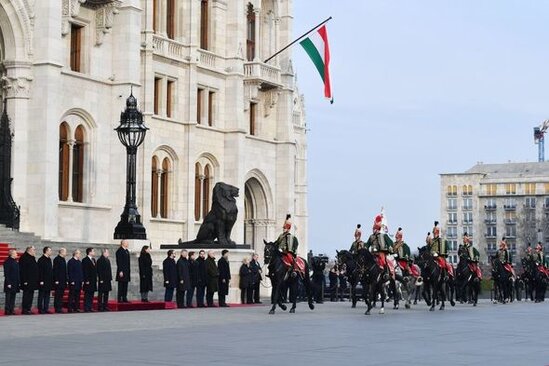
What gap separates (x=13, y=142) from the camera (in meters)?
42.2

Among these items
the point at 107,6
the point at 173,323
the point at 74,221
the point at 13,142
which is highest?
the point at 107,6

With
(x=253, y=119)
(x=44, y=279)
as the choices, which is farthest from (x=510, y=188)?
(x=44, y=279)

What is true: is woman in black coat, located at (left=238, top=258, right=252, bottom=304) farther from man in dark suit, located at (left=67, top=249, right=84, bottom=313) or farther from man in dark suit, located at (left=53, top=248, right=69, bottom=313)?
man in dark suit, located at (left=53, top=248, right=69, bottom=313)

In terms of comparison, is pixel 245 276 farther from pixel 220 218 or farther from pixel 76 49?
pixel 76 49

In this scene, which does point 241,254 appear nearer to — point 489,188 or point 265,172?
point 265,172

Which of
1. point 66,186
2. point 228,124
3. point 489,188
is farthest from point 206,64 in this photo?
point 489,188

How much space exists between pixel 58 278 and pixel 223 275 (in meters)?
7.68

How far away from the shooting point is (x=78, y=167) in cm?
4572

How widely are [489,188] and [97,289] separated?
157m

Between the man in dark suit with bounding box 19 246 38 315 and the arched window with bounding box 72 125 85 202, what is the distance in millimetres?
16843

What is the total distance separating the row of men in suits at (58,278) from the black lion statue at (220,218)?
7112 millimetres

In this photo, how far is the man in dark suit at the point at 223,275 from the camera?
3600 centimetres

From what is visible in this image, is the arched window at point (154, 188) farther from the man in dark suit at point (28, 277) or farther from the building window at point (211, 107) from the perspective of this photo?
the man in dark suit at point (28, 277)

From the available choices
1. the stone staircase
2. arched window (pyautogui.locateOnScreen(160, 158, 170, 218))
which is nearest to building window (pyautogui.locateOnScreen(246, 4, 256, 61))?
arched window (pyautogui.locateOnScreen(160, 158, 170, 218))
